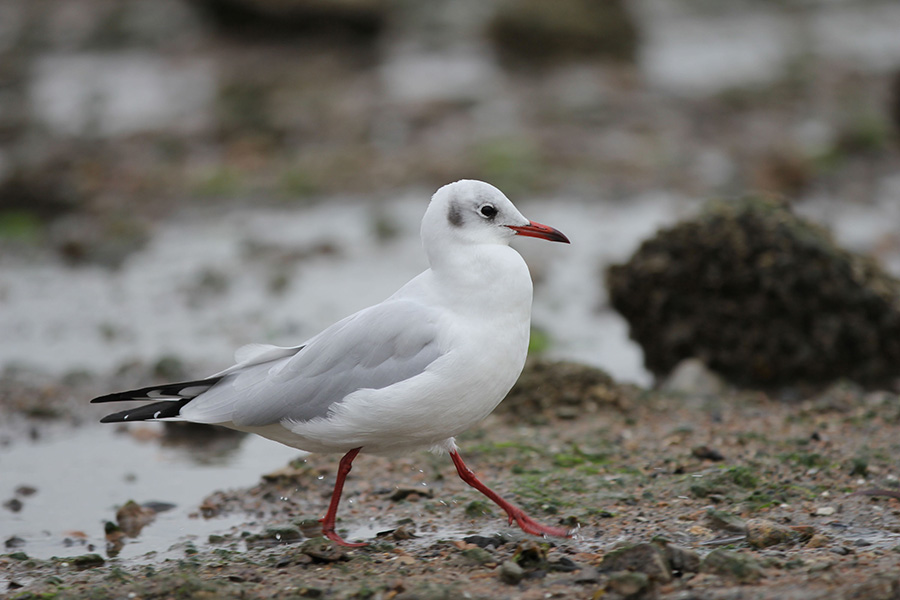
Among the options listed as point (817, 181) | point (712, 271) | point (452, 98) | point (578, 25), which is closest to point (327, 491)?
point (712, 271)

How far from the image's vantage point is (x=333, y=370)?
4844 mm

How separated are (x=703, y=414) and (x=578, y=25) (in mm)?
12284

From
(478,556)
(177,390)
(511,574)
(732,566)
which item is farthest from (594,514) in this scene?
(177,390)

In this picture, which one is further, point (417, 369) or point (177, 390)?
point (177, 390)

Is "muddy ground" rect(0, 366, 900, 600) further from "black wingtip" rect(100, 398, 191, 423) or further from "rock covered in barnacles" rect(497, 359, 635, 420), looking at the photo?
"black wingtip" rect(100, 398, 191, 423)

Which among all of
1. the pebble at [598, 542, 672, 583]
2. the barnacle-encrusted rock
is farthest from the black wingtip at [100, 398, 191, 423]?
the barnacle-encrusted rock

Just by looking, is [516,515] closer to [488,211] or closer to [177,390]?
[488,211]

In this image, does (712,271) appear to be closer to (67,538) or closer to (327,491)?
(327,491)

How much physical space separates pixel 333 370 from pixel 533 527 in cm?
108

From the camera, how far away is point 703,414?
6.51 meters

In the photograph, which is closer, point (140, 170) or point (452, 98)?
point (140, 170)

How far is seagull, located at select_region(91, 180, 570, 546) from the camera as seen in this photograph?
15.2 ft

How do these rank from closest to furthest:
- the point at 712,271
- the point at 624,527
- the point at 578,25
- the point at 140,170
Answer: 1. the point at 624,527
2. the point at 712,271
3. the point at 140,170
4. the point at 578,25

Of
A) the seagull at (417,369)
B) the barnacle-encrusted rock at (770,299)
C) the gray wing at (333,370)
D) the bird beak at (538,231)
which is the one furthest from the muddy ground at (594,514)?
the bird beak at (538,231)
